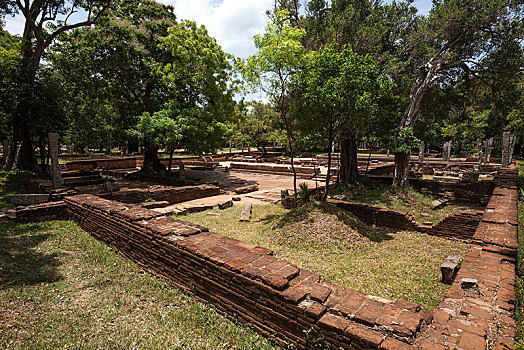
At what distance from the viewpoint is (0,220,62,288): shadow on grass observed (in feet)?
14.1

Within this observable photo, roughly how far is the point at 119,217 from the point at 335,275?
4.58 meters

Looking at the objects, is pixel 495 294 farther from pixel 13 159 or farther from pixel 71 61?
pixel 13 159

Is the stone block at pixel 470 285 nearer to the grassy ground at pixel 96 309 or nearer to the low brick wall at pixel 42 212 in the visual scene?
the grassy ground at pixel 96 309

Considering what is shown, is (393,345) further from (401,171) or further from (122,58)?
(122,58)

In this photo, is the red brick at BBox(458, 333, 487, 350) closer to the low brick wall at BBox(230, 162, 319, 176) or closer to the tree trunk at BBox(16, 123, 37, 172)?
the low brick wall at BBox(230, 162, 319, 176)

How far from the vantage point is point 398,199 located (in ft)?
35.6

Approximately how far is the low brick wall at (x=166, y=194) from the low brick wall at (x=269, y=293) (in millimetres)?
5720

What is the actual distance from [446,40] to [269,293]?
1417 cm

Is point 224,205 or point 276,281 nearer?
point 276,281

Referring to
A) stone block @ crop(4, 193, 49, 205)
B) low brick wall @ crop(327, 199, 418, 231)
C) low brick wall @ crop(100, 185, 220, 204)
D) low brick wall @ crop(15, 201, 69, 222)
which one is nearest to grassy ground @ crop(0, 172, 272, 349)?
low brick wall @ crop(15, 201, 69, 222)

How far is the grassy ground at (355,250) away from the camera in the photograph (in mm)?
4711

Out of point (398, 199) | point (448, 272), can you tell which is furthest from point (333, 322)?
point (398, 199)

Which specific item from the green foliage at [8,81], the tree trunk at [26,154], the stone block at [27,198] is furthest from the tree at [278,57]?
the tree trunk at [26,154]

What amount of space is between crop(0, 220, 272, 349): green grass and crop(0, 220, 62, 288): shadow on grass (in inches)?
0.5
